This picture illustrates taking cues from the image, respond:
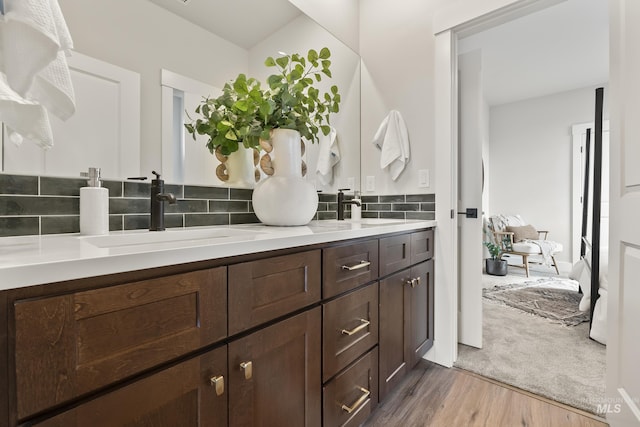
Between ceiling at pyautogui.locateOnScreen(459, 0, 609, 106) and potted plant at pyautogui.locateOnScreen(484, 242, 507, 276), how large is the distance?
2.24m

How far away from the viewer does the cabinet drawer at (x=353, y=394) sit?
1040 mm

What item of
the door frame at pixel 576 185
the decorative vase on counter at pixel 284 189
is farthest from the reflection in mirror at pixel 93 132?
the door frame at pixel 576 185

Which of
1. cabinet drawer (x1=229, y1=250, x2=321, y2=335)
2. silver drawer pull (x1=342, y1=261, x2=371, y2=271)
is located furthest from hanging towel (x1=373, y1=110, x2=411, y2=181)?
cabinet drawer (x1=229, y1=250, x2=321, y2=335)

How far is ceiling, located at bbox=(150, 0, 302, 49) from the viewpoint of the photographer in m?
1.23

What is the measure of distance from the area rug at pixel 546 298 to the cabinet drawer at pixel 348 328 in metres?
2.14

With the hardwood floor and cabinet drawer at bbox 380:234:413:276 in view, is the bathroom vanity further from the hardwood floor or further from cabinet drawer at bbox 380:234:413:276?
the hardwood floor

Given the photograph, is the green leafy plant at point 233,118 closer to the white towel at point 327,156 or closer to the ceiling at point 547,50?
the white towel at point 327,156

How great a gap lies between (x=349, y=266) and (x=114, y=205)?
85 cm

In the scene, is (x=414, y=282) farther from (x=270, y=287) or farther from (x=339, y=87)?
(x=339, y=87)

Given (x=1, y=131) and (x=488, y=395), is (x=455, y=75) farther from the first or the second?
(x=1, y=131)

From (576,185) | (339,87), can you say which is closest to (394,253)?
(339,87)

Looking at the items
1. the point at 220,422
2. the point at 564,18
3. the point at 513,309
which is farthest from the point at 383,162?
the point at 564,18

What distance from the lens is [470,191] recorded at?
→ 77.9 inches

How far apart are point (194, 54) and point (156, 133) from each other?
0.39 metres
